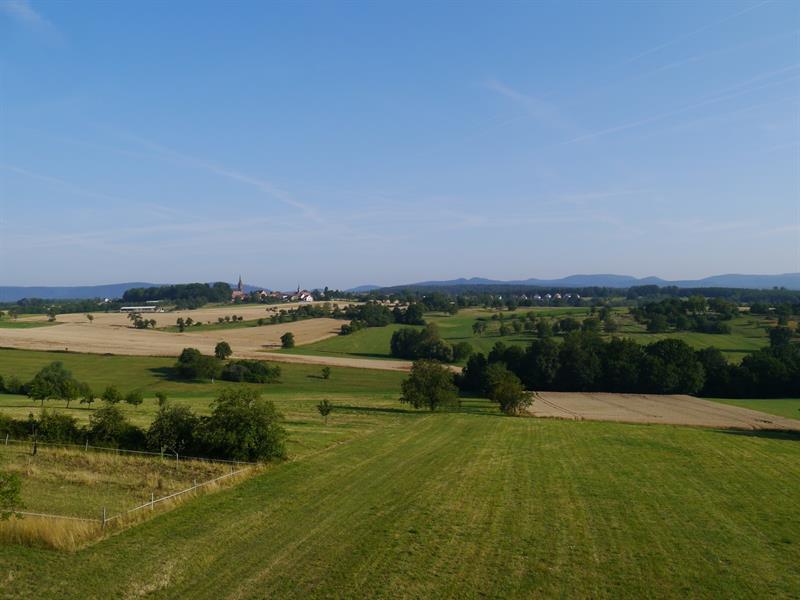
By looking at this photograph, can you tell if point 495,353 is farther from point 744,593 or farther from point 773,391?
point 744,593

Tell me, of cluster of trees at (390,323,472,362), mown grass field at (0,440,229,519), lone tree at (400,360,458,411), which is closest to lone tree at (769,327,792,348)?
cluster of trees at (390,323,472,362)

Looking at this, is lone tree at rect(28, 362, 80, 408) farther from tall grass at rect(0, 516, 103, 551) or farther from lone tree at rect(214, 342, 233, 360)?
tall grass at rect(0, 516, 103, 551)

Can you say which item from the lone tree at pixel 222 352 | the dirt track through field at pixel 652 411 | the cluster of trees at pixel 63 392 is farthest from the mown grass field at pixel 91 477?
the lone tree at pixel 222 352

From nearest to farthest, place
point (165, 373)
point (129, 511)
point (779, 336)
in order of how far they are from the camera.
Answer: point (129, 511) < point (165, 373) < point (779, 336)

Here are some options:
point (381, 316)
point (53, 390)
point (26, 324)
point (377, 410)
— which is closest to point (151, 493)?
point (377, 410)

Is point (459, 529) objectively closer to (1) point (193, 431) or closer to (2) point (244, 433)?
(2) point (244, 433)

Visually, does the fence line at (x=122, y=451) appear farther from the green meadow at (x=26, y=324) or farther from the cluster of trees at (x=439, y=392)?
the green meadow at (x=26, y=324)
